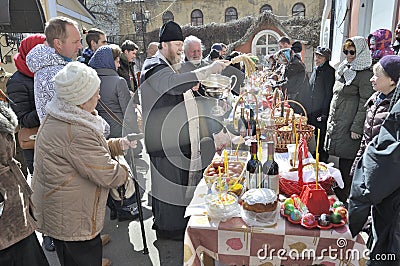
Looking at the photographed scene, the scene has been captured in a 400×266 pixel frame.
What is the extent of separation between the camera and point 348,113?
10.2ft

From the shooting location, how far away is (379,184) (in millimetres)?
1328

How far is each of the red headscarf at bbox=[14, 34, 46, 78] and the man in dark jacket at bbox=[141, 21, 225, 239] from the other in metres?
0.95

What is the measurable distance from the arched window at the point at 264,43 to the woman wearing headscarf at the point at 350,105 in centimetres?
1927

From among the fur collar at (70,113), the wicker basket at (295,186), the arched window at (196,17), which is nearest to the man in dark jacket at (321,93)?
the wicker basket at (295,186)

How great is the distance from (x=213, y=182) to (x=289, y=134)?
0.85m

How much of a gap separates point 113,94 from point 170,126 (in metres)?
0.86

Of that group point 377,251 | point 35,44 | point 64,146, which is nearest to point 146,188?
point 35,44

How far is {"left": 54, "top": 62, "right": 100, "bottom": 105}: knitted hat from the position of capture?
1.63 m

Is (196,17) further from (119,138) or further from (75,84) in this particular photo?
(75,84)

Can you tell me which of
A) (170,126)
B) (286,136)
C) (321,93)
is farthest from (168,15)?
(286,136)

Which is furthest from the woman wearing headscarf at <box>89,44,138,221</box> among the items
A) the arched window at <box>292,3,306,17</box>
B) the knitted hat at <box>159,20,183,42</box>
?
the arched window at <box>292,3,306,17</box>

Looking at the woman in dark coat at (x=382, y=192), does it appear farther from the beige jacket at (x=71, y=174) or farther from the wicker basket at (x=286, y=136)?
the beige jacket at (x=71, y=174)

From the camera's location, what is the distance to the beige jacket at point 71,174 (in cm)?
163

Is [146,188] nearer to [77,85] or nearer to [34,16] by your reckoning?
[77,85]
